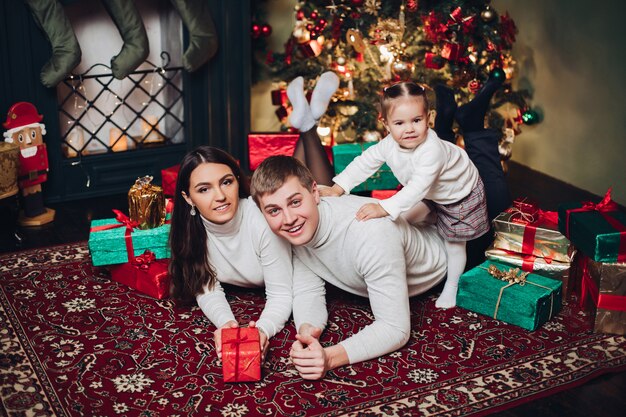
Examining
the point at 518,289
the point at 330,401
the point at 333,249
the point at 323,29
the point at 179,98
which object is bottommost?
the point at 330,401

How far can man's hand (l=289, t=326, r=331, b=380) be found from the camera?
255 cm

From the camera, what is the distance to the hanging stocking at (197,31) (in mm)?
4480

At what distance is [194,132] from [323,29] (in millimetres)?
1041

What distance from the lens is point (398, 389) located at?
8.35 ft

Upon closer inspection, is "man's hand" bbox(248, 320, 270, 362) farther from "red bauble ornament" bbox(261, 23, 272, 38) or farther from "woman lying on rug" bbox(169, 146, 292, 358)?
"red bauble ornament" bbox(261, 23, 272, 38)

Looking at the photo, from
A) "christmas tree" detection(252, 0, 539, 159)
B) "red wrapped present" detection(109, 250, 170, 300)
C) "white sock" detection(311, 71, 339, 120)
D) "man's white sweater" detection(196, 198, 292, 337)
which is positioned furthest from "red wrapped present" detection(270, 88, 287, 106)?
"man's white sweater" detection(196, 198, 292, 337)

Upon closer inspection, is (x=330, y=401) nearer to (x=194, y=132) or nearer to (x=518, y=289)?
(x=518, y=289)

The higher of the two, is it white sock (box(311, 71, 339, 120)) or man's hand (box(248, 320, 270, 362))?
white sock (box(311, 71, 339, 120))

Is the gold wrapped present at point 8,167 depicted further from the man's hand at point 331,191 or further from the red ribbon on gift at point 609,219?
the red ribbon on gift at point 609,219

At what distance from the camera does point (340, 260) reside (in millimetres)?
2814

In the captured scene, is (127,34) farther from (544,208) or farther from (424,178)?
(544,208)

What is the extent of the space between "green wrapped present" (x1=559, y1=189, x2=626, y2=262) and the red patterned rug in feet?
1.03

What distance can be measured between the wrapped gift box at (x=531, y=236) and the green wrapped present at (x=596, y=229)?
0.18 ft

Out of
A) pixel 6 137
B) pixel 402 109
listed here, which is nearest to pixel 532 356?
pixel 402 109
